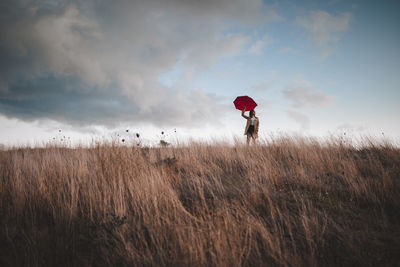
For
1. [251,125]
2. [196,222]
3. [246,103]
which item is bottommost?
[196,222]

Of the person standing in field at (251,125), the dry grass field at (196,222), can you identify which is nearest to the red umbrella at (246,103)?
the person standing in field at (251,125)

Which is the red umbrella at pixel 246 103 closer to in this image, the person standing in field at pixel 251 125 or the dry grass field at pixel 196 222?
the person standing in field at pixel 251 125

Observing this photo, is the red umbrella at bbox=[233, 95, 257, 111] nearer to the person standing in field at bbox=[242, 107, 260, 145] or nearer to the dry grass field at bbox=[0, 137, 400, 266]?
the person standing in field at bbox=[242, 107, 260, 145]

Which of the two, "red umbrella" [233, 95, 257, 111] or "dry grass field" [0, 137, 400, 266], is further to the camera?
"red umbrella" [233, 95, 257, 111]

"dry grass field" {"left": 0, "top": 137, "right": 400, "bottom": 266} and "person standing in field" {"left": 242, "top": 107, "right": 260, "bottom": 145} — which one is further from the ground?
"person standing in field" {"left": 242, "top": 107, "right": 260, "bottom": 145}

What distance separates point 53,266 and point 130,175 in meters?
1.80

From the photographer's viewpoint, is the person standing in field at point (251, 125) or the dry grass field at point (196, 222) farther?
the person standing in field at point (251, 125)

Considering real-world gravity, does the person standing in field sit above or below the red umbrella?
below

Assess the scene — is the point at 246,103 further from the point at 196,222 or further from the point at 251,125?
the point at 196,222

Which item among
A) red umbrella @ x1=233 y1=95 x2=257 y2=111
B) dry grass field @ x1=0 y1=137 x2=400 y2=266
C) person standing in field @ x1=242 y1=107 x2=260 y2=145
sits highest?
red umbrella @ x1=233 y1=95 x2=257 y2=111

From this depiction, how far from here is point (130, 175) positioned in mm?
3477

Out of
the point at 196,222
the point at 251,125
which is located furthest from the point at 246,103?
the point at 196,222

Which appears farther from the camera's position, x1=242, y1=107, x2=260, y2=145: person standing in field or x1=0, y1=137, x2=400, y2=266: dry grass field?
x1=242, y1=107, x2=260, y2=145: person standing in field

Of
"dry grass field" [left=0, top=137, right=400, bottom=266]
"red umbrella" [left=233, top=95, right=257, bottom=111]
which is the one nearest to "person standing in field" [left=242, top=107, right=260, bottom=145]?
"red umbrella" [left=233, top=95, right=257, bottom=111]
